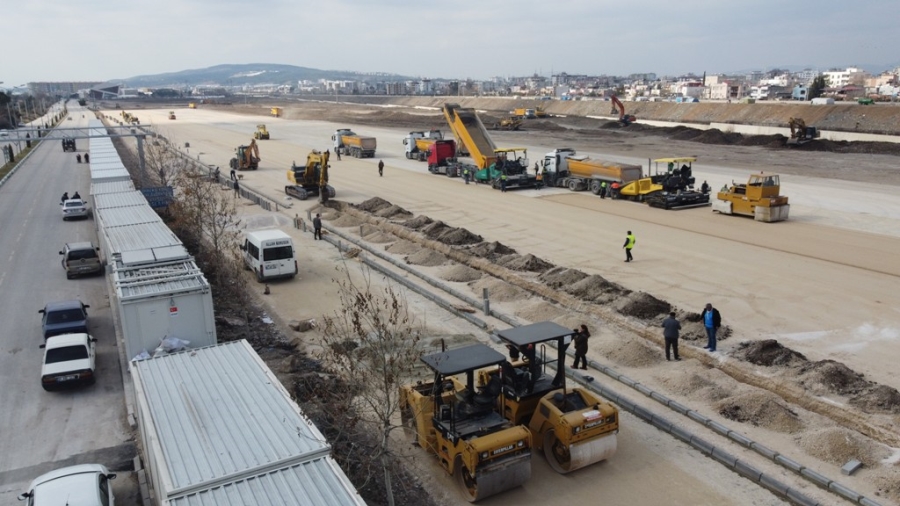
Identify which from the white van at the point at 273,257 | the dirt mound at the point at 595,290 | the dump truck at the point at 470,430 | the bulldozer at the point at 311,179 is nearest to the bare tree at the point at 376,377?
the dump truck at the point at 470,430

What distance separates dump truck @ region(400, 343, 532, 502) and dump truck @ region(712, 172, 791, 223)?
85.6 ft

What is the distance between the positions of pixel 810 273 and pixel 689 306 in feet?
22.1

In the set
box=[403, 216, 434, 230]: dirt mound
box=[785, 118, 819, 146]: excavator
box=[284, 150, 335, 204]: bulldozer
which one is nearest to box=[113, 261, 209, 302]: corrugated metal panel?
box=[403, 216, 434, 230]: dirt mound

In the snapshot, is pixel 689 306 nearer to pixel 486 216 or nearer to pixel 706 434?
pixel 706 434

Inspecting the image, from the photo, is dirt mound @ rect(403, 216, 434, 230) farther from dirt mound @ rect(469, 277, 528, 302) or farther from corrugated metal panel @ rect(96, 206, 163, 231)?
corrugated metal panel @ rect(96, 206, 163, 231)

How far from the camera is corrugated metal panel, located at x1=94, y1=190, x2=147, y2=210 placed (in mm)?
26594

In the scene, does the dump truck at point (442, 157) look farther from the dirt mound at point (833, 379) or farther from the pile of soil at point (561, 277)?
the dirt mound at point (833, 379)

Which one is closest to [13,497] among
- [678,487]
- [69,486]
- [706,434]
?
[69,486]

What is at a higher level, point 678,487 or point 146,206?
point 146,206

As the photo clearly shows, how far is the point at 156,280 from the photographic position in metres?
15.9

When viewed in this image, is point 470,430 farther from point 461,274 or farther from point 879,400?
point 461,274

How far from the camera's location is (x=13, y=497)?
38.2ft

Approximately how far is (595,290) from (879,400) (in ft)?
29.6

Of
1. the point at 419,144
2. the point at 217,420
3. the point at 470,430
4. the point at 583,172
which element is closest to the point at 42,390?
the point at 217,420
